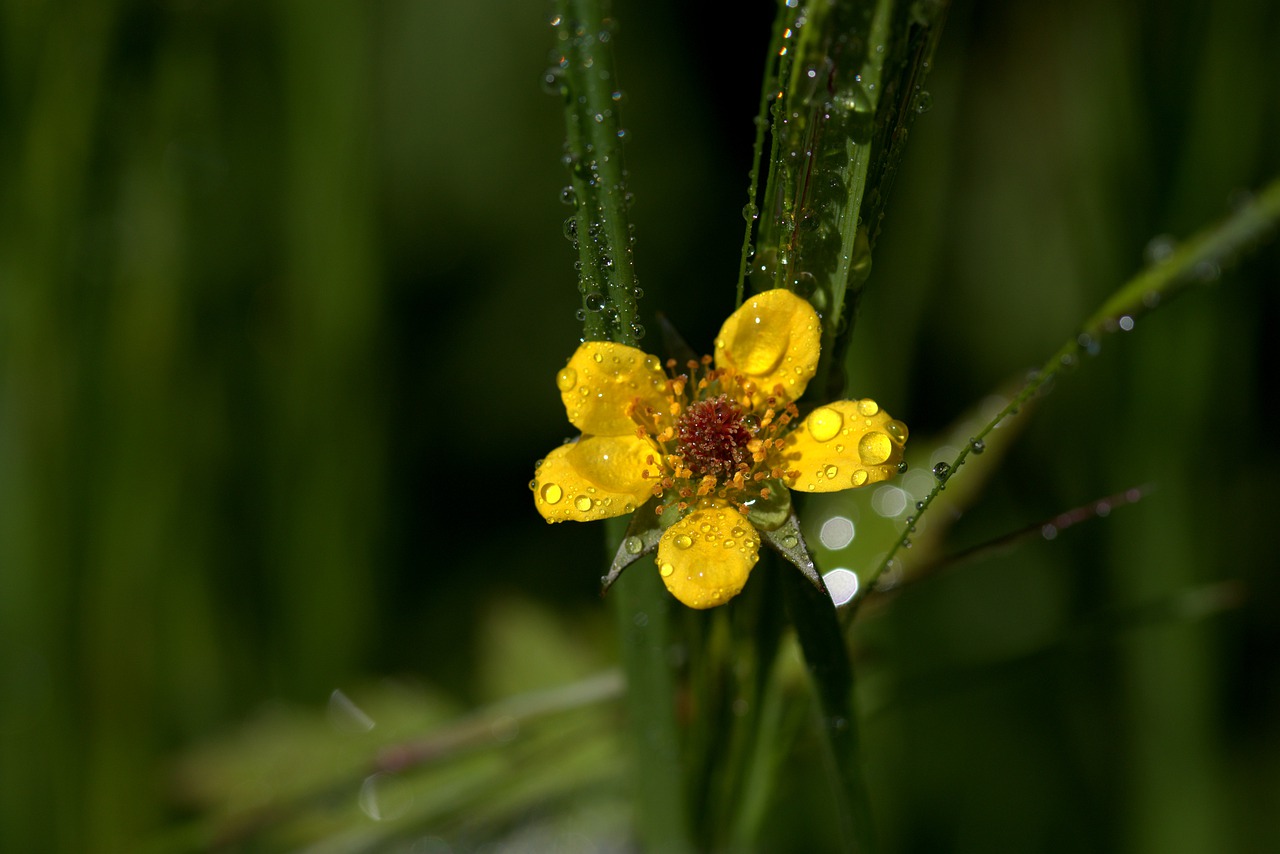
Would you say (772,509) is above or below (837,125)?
below

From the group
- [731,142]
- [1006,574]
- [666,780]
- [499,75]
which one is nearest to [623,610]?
[666,780]

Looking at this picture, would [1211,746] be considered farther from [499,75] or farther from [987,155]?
[499,75]

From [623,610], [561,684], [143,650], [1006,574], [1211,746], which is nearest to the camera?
[623,610]

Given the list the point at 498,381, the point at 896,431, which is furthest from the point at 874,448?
the point at 498,381

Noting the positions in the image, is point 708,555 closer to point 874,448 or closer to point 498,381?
point 874,448

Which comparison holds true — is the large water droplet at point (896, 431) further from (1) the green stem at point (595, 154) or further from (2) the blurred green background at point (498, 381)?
(2) the blurred green background at point (498, 381)

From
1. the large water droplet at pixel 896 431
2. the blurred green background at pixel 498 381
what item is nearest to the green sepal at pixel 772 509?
the large water droplet at pixel 896 431
